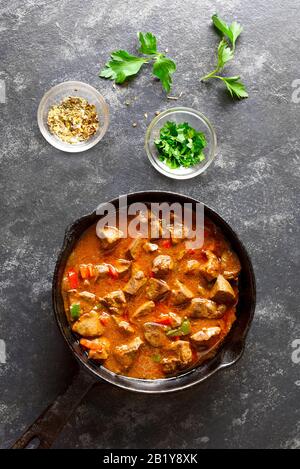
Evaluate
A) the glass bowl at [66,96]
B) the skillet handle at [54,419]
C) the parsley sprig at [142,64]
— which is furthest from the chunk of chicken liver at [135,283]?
the parsley sprig at [142,64]

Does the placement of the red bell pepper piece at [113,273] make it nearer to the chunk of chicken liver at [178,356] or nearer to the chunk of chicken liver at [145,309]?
the chunk of chicken liver at [145,309]

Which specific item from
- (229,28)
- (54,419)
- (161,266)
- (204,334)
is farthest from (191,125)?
(54,419)

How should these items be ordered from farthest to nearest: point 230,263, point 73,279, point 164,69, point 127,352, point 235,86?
point 235,86 → point 164,69 → point 230,263 → point 73,279 → point 127,352

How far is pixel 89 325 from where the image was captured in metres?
4.16

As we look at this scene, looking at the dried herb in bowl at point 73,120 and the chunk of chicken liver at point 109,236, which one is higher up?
the dried herb in bowl at point 73,120

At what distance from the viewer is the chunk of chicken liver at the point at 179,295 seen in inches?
166

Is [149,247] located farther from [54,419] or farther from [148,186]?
[54,419]

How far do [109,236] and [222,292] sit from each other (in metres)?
0.79

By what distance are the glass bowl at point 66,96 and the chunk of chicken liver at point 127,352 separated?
1.40m

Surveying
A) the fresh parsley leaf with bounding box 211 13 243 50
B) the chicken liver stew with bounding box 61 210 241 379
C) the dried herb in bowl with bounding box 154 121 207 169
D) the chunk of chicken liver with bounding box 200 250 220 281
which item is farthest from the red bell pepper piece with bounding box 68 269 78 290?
the fresh parsley leaf with bounding box 211 13 243 50

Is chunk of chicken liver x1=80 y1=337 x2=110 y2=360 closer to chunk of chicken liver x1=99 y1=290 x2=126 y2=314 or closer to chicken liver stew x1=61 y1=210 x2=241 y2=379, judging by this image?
chicken liver stew x1=61 y1=210 x2=241 y2=379

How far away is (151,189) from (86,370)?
4.38 feet

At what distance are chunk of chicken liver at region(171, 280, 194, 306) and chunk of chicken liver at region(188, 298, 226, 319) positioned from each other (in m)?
0.05

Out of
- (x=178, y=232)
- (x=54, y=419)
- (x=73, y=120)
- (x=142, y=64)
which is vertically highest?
(x=142, y=64)
